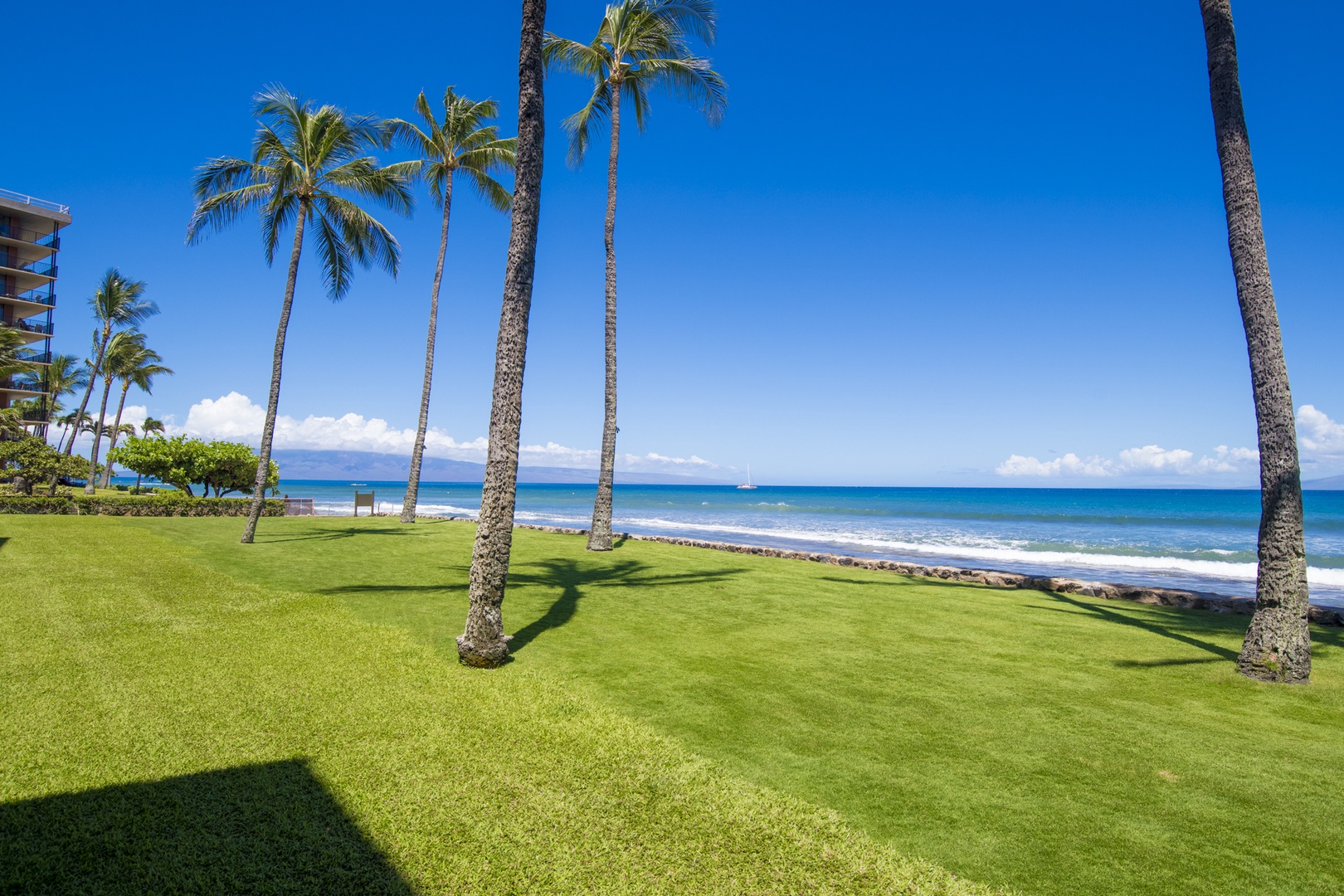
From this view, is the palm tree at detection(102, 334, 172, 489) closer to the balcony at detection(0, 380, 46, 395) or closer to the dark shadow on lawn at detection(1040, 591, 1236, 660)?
the balcony at detection(0, 380, 46, 395)

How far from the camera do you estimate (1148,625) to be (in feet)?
26.6

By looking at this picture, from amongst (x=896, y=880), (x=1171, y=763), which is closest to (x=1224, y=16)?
(x=1171, y=763)

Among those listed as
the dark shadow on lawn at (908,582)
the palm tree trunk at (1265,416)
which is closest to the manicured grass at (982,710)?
the palm tree trunk at (1265,416)

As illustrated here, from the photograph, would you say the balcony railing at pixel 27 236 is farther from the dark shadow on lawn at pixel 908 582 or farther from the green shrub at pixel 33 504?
the dark shadow on lawn at pixel 908 582

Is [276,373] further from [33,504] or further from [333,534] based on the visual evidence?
[33,504]

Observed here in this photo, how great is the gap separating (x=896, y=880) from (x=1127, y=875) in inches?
41.9

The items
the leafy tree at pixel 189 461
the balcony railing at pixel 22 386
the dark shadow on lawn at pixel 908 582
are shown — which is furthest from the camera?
the balcony railing at pixel 22 386

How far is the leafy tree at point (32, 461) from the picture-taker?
27047 mm

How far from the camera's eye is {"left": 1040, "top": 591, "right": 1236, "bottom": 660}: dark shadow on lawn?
6781 millimetres

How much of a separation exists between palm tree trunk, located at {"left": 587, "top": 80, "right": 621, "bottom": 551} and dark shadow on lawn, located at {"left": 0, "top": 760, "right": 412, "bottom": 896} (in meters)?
11.5

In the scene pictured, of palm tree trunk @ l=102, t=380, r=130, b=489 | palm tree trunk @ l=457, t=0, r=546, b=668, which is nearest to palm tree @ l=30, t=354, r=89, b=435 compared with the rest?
palm tree trunk @ l=102, t=380, r=130, b=489

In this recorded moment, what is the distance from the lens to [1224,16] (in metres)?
6.81

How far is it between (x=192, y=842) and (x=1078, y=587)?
11.8m

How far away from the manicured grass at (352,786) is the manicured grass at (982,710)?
42cm
